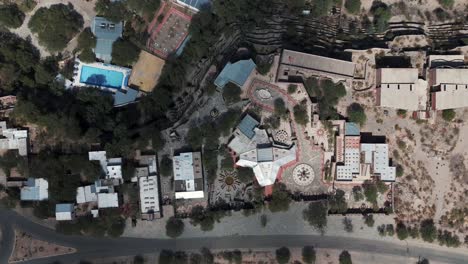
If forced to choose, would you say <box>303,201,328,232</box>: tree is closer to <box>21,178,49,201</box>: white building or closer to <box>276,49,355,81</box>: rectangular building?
<box>276,49,355,81</box>: rectangular building

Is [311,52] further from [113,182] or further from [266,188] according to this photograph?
[113,182]

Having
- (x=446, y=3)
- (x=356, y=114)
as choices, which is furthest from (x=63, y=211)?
(x=446, y=3)

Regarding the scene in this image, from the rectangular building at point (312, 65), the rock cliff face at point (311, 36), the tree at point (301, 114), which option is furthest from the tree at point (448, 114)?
A: the tree at point (301, 114)

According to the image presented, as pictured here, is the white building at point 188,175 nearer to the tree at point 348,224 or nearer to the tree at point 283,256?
the tree at point 283,256

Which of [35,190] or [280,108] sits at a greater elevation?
[280,108]

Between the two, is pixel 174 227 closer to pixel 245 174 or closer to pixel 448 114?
pixel 245 174

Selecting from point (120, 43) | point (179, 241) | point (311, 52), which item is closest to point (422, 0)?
point (311, 52)

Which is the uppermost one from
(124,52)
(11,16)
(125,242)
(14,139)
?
(11,16)

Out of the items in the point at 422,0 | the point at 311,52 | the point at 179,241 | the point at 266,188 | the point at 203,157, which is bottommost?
the point at 179,241
